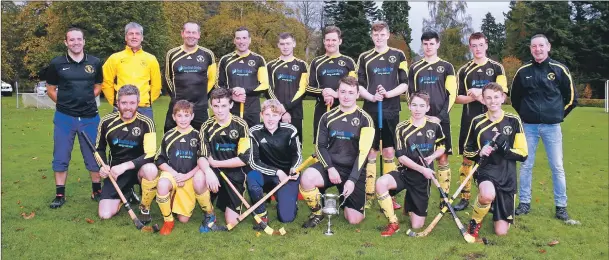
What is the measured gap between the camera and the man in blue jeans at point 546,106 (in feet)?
20.0

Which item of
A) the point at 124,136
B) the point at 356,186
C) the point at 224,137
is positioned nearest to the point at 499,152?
the point at 356,186

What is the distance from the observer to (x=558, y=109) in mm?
6105

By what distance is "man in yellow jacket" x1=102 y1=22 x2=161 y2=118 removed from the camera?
6.59 m

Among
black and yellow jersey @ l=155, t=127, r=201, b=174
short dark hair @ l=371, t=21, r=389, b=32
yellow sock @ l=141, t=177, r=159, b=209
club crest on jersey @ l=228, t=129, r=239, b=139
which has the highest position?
short dark hair @ l=371, t=21, r=389, b=32

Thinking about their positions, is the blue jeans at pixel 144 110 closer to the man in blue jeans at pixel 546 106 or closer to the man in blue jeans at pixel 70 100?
the man in blue jeans at pixel 70 100

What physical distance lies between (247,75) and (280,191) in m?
1.78

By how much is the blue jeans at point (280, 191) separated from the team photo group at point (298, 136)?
0.5 inches

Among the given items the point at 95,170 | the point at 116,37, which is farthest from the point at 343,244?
the point at 116,37

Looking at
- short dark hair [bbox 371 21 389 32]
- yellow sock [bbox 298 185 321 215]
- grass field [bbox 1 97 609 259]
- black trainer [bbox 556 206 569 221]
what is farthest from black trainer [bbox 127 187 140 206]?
black trainer [bbox 556 206 569 221]

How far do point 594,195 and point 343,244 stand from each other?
4.34 meters

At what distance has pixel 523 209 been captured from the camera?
6266 millimetres

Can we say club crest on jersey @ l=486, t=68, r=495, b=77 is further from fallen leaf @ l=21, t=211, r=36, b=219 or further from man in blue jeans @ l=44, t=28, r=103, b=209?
fallen leaf @ l=21, t=211, r=36, b=219

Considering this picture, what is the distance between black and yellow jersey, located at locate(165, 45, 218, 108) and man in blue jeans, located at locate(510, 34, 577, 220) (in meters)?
3.95

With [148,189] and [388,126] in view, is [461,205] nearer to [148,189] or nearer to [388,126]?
[388,126]
